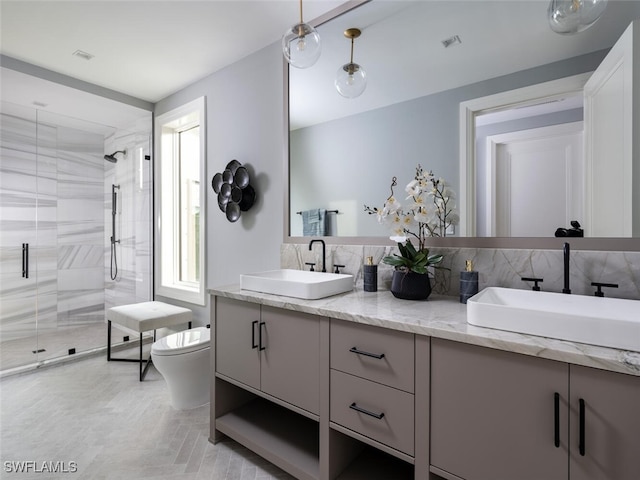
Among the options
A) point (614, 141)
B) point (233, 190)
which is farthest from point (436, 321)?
point (233, 190)

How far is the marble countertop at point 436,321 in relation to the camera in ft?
2.77

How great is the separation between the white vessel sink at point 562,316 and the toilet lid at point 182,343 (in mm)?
1775

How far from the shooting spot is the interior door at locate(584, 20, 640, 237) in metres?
1.21

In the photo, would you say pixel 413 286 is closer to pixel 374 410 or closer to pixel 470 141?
pixel 374 410

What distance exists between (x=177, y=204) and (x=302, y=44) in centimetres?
253

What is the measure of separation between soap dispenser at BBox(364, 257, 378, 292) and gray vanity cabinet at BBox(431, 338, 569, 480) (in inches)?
26.3

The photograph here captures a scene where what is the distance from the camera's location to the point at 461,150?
1604 millimetres

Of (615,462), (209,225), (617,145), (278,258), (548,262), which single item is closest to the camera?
(615,462)

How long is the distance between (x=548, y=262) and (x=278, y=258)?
1620 millimetres

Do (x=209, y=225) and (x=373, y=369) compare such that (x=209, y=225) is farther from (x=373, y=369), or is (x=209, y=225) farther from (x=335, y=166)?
(x=373, y=369)

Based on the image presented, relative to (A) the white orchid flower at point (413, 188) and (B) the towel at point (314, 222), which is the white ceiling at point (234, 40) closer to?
(A) the white orchid flower at point (413, 188)

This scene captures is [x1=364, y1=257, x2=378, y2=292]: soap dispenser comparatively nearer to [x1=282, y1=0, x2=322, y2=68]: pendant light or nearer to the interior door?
the interior door

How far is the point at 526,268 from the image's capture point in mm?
1435

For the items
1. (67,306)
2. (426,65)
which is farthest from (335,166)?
(67,306)
